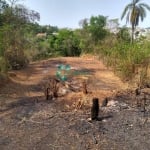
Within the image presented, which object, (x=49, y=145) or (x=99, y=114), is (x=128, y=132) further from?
(x=49, y=145)

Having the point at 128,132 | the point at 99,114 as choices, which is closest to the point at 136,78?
the point at 99,114

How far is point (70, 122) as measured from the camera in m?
5.60

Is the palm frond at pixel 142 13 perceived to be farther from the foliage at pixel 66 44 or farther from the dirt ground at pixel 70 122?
the dirt ground at pixel 70 122

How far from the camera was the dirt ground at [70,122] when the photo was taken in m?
4.85

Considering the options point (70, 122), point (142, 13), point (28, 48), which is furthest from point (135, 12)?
point (70, 122)

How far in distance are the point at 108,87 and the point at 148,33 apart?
11.1ft

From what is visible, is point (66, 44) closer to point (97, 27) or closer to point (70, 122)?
point (97, 27)

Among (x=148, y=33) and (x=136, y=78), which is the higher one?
(x=148, y=33)

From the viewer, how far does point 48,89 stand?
7.40 metres

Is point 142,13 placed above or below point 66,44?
above

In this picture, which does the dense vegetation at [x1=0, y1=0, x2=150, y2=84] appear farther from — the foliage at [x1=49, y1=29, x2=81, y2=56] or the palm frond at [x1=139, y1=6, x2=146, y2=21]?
the palm frond at [x1=139, y1=6, x2=146, y2=21]

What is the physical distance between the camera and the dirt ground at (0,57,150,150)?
4.85 metres

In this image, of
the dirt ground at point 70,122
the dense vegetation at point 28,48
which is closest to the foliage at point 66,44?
the dense vegetation at point 28,48

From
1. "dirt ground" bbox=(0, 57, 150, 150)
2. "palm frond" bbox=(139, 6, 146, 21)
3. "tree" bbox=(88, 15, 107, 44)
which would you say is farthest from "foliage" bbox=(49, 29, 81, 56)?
"dirt ground" bbox=(0, 57, 150, 150)
